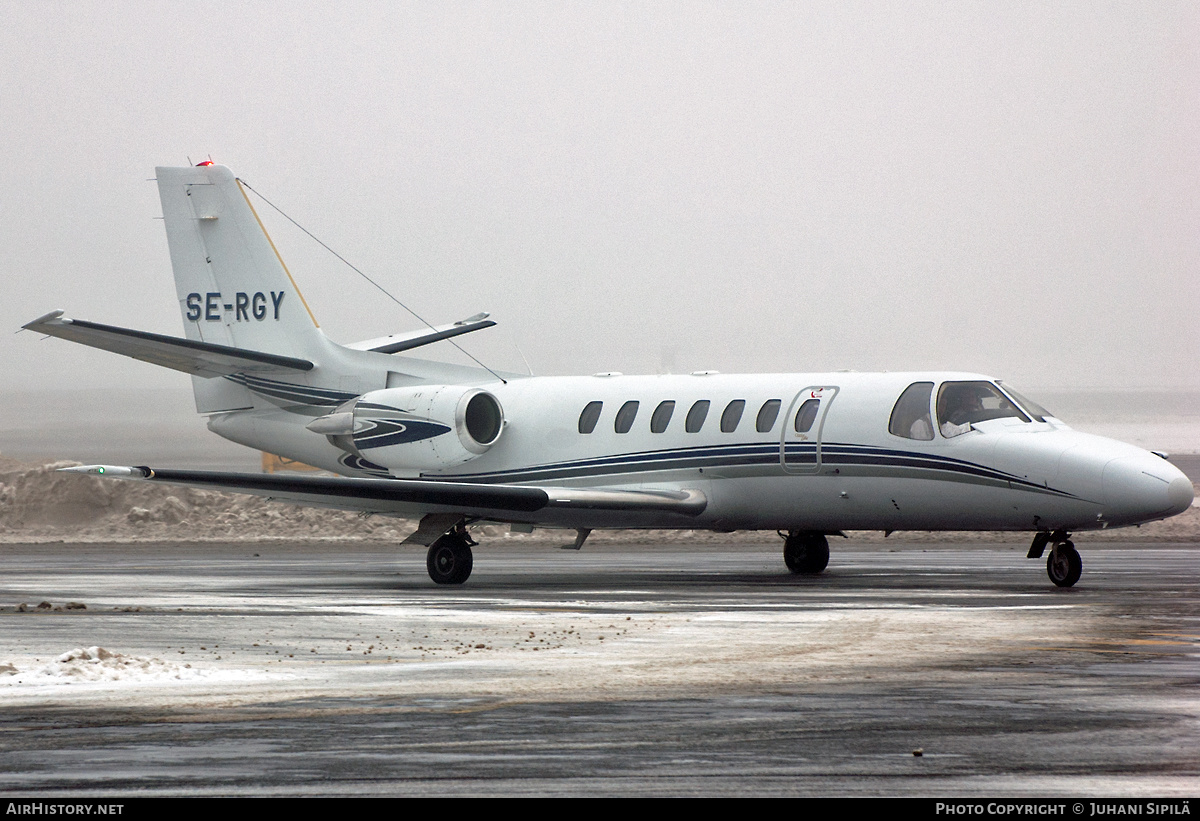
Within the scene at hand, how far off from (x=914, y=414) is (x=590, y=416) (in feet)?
17.7

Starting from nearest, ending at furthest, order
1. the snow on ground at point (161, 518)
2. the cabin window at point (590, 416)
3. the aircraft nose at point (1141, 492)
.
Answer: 1. the aircraft nose at point (1141, 492)
2. the cabin window at point (590, 416)
3. the snow on ground at point (161, 518)

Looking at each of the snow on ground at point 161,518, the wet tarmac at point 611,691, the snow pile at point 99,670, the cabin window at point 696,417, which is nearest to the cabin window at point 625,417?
the cabin window at point 696,417

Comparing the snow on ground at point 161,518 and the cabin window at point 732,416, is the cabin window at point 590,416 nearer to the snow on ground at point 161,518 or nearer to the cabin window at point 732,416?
the cabin window at point 732,416

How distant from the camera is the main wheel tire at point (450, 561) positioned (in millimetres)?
20375

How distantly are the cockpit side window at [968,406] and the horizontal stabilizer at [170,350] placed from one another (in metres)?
10.8

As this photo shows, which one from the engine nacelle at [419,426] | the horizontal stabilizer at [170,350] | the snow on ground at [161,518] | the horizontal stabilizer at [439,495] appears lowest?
the snow on ground at [161,518]

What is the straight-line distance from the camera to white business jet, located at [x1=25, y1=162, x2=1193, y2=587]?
1766cm

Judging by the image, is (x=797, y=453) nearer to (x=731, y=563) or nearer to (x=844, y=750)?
(x=731, y=563)

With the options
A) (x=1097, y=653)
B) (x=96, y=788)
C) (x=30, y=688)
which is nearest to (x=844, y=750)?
(x=96, y=788)

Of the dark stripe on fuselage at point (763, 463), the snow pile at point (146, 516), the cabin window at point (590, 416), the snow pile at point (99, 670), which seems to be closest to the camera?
the snow pile at point (99, 670)

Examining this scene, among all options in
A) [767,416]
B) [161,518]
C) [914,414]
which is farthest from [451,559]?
[161,518]

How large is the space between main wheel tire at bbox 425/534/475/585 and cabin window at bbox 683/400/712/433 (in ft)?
11.6

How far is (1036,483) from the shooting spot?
17.2 meters

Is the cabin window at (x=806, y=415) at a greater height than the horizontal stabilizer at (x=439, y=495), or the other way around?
the cabin window at (x=806, y=415)
